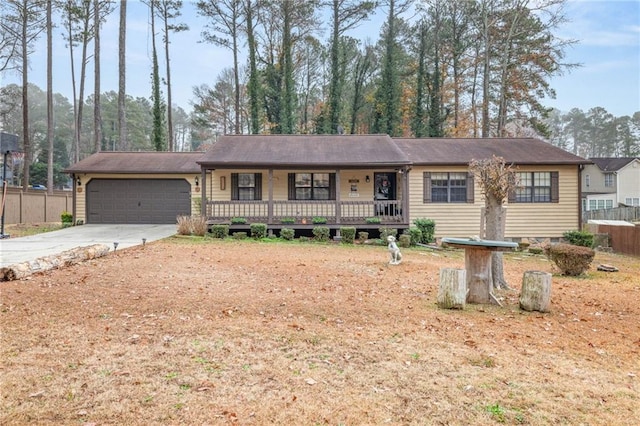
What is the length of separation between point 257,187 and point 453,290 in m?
11.5

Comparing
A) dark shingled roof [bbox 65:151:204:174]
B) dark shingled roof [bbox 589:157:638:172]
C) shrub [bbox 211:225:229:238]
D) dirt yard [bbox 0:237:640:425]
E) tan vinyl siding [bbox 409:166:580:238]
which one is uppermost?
dark shingled roof [bbox 589:157:638:172]

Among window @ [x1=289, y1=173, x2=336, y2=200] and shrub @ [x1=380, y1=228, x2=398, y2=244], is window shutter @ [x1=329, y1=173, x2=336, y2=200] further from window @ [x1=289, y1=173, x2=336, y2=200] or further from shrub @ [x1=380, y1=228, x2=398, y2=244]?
shrub @ [x1=380, y1=228, x2=398, y2=244]

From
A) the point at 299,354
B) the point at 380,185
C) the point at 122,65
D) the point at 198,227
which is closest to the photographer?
the point at 299,354

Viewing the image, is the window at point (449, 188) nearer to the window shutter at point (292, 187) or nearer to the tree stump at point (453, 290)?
the window shutter at point (292, 187)

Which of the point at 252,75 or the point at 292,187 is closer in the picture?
the point at 292,187

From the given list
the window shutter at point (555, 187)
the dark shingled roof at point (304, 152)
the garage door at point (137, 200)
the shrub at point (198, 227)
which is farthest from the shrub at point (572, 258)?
the garage door at point (137, 200)

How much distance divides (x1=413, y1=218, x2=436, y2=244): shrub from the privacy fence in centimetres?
1658

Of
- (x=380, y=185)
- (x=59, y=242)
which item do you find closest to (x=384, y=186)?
(x=380, y=185)

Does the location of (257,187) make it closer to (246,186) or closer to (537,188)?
(246,186)

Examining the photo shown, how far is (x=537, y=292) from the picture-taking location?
5266mm

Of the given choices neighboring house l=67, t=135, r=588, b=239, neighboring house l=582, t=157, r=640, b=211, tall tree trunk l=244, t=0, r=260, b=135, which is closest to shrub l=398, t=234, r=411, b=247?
neighboring house l=67, t=135, r=588, b=239

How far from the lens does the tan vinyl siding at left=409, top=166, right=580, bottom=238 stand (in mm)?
15000

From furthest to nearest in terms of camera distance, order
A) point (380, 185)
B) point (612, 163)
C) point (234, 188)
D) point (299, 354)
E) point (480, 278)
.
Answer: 1. point (612, 163)
2. point (380, 185)
3. point (234, 188)
4. point (480, 278)
5. point (299, 354)

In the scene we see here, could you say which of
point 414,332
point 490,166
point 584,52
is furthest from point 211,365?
point 584,52
